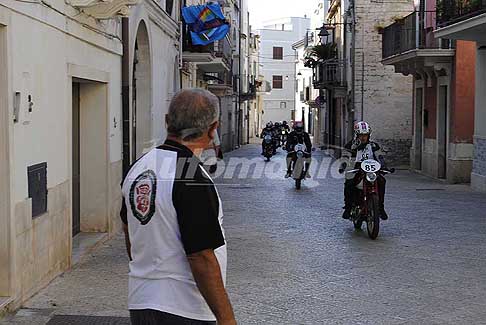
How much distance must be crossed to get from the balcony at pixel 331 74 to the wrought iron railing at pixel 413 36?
8.48 metres

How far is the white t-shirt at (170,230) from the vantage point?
3.04m

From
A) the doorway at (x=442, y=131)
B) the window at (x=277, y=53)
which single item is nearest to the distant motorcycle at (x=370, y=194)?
the doorway at (x=442, y=131)

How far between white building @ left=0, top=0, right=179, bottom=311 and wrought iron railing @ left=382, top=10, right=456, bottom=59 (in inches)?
419

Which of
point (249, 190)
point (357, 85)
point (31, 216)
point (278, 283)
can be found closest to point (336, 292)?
point (278, 283)

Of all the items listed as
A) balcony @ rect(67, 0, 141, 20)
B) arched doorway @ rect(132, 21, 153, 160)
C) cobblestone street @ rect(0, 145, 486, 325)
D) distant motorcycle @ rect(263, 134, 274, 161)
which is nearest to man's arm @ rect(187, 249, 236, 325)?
cobblestone street @ rect(0, 145, 486, 325)

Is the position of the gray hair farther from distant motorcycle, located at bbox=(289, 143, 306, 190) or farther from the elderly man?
distant motorcycle, located at bbox=(289, 143, 306, 190)

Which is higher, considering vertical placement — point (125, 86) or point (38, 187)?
point (125, 86)

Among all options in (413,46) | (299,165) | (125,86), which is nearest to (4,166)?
(125,86)

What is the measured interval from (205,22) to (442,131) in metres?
7.13

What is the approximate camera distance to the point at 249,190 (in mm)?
18188

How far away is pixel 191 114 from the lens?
3148 mm

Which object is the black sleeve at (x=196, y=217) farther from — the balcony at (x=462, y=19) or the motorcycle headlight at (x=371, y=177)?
the balcony at (x=462, y=19)

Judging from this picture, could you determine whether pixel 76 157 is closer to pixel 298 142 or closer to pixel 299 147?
pixel 299 147

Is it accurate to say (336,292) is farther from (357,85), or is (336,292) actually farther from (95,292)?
(357,85)
